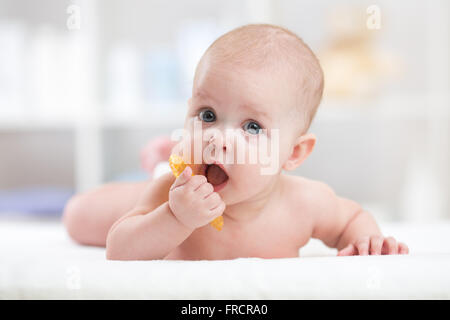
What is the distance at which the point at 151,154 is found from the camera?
1.17 metres

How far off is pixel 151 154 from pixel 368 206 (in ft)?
5.17

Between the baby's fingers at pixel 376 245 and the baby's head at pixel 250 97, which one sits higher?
the baby's head at pixel 250 97

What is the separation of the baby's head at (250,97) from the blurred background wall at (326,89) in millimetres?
1505

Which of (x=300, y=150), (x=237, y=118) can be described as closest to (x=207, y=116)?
(x=237, y=118)

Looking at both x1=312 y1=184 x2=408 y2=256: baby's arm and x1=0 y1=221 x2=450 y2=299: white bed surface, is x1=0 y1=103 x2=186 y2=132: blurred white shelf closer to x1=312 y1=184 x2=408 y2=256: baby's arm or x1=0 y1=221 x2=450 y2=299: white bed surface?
x1=312 y1=184 x2=408 y2=256: baby's arm

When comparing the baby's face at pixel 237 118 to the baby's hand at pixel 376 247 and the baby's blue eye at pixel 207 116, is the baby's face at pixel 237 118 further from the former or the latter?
the baby's hand at pixel 376 247

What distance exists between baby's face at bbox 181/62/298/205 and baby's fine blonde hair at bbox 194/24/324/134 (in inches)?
0.7

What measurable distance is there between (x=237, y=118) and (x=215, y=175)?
89mm

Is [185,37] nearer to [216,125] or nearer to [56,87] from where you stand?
[56,87]

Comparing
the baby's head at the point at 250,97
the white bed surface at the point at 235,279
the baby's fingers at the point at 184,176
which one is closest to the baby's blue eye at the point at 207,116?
the baby's head at the point at 250,97

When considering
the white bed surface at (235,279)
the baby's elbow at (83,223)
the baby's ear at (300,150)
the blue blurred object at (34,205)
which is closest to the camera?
the white bed surface at (235,279)

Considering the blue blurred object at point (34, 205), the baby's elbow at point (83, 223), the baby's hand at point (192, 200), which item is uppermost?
the baby's hand at point (192, 200)

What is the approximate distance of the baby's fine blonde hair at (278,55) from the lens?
2.38 ft
